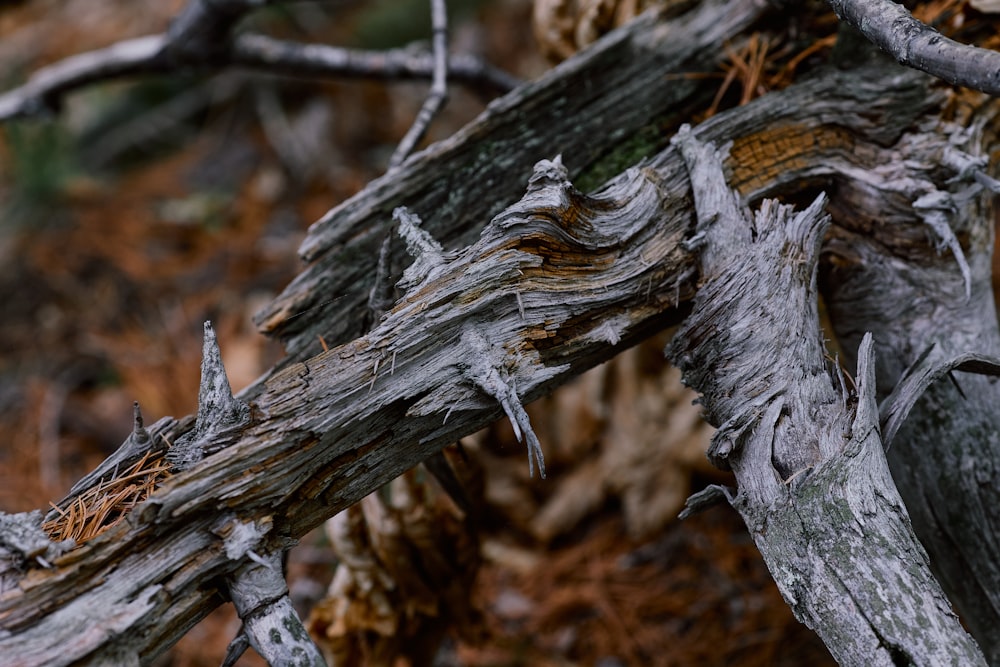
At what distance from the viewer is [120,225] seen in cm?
485

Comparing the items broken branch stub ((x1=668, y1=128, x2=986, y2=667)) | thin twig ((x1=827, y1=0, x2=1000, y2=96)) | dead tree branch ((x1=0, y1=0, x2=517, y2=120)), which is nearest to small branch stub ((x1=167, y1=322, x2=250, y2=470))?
broken branch stub ((x1=668, y1=128, x2=986, y2=667))

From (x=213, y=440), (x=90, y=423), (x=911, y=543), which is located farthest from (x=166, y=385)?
(x=911, y=543)

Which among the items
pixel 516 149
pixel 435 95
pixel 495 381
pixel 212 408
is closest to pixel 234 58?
pixel 435 95

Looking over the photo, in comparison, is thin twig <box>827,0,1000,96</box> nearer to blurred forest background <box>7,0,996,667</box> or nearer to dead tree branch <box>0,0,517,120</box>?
blurred forest background <box>7,0,996,667</box>

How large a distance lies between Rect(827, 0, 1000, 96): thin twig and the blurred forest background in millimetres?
687

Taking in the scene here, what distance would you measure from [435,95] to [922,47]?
1.47 metres

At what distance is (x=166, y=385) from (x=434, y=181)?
8.47 ft

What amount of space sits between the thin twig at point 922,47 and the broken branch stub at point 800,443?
0.41 meters

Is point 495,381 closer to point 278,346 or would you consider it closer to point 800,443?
point 800,443

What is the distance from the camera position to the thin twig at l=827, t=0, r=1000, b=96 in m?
1.07

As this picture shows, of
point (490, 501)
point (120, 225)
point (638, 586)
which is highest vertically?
point (120, 225)

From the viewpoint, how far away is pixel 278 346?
3.92 metres

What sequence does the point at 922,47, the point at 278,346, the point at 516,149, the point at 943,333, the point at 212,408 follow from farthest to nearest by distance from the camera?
the point at 278,346 → the point at 516,149 → the point at 943,333 → the point at 212,408 → the point at 922,47

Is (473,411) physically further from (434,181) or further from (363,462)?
(434,181)
